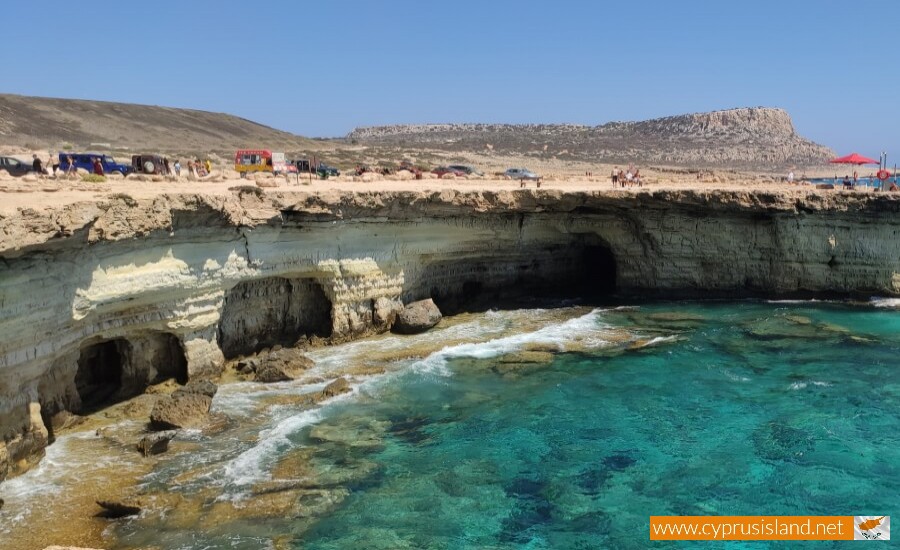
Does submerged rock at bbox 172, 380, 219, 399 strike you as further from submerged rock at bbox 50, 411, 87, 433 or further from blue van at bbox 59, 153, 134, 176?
blue van at bbox 59, 153, 134, 176

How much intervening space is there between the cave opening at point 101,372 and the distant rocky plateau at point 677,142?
60940 mm

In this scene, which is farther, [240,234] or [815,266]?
[815,266]

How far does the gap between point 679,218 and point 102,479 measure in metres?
22.3

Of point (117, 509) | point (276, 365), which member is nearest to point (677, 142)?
point (276, 365)

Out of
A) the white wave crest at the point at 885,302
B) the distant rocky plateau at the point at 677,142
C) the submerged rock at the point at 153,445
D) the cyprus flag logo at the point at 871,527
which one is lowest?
the cyprus flag logo at the point at 871,527

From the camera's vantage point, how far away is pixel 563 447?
600 inches

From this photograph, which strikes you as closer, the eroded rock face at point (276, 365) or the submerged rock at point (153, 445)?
the submerged rock at point (153, 445)

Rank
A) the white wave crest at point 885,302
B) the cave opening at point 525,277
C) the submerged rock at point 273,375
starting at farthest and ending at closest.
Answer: the cave opening at point 525,277
the white wave crest at point 885,302
the submerged rock at point 273,375

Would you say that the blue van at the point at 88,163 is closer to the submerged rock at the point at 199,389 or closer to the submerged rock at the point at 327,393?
the submerged rock at the point at 199,389

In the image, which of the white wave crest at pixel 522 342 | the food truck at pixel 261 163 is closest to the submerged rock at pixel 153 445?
the white wave crest at pixel 522 342

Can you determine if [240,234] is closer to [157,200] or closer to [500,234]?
[157,200]

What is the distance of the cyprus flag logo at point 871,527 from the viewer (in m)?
12.0

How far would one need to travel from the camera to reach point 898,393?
59.7 feet

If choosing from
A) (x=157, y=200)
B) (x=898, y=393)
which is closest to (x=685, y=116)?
(x=898, y=393)
